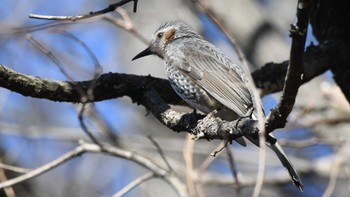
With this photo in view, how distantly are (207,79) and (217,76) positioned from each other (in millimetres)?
99

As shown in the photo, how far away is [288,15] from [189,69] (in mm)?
5079

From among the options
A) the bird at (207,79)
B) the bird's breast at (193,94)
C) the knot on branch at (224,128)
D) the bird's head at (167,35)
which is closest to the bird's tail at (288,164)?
the bird at (207,79)

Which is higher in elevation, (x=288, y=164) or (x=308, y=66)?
(x=308, y=66)

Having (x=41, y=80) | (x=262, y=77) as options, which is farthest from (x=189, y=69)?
(x=41, y=80)

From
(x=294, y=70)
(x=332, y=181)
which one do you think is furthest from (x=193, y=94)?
(x=294, y=70)

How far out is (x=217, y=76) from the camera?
5340 millimetres

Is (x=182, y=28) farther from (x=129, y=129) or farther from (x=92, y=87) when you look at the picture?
(x=129, y=129)

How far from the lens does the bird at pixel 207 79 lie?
5.03 meters

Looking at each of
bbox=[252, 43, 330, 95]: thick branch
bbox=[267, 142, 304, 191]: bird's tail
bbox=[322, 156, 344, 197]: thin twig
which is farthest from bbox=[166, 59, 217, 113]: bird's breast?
bbox=[322, 156, 344, 197]: thin twig

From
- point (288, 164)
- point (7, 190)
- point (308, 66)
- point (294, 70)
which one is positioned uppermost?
point (294, 70)

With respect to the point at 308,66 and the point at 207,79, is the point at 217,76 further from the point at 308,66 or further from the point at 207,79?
the point at 308,66

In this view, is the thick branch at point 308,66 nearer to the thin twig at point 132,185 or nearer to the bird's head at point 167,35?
the bird's head at point 167,35

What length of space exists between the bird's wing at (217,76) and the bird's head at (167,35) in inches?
15.0

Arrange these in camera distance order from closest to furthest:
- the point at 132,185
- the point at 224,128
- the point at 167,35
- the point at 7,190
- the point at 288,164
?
the point at 224,128 < the point at 288,164 < the point at 132,185 < the point at 7,190 < the point at 167,35
